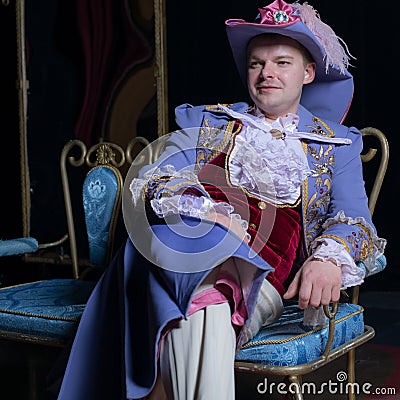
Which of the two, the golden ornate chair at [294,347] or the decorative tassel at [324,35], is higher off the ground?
the decorative tassel at [324,35]

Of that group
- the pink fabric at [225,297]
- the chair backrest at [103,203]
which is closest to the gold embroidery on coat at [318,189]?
the pink fabric at [225,297]

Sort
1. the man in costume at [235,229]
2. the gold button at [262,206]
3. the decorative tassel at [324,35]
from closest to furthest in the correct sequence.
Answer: the man in costume at [235,229] → the gold button at [262,206] → the decorative tassel at [324,35]

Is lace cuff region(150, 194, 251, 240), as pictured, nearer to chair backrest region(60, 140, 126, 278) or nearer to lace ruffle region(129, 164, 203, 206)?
lace ruffle region(129, 164, 203, 206)

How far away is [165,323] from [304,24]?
1043mm

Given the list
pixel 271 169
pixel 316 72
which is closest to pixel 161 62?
pixel 316 72

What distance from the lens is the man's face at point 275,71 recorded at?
2365 mm

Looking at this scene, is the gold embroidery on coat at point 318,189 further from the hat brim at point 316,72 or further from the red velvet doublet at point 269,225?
the hat brim at point 316,72

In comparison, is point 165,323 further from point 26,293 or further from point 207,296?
point 26,293

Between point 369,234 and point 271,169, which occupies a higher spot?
point 271,169

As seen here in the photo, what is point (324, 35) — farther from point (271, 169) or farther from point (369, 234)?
point (369, 234)

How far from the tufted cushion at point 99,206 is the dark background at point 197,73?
1.10 meters

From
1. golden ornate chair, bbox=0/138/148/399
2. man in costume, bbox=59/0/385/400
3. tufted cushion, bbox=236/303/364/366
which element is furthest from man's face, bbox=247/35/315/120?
golden ornate chair, bbox=0/138/148/399

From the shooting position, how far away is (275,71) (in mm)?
2359

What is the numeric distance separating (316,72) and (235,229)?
0.80m
